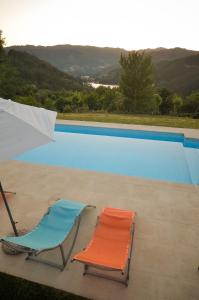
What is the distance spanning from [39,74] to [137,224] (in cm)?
5971

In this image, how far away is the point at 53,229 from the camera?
4.22 m

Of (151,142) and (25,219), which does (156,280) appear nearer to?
(25,219)

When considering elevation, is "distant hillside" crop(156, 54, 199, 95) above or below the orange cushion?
above

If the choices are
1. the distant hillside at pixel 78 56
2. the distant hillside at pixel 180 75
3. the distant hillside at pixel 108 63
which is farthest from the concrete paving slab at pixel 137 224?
the distant hillside at pixel 78 56

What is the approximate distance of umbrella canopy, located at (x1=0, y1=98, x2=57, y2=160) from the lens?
2992mm

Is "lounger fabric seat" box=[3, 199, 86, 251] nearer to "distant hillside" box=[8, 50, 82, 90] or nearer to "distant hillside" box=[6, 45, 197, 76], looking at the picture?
"distant hillside" box=[8, 50, 82, 90]

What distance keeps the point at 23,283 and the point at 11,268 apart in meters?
0.37

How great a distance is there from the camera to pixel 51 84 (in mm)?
59094

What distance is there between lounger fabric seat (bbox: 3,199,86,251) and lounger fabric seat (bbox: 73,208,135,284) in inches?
19.0

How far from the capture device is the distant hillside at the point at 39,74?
56.0m

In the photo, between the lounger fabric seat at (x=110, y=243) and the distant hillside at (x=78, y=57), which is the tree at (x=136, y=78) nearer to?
the lounger fabric seat at (x=110, y=243)

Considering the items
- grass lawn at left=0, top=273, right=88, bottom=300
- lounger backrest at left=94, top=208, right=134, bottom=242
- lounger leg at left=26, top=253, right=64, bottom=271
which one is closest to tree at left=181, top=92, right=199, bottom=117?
lounger backrest at left=94, top=208, right=134, bottom=242

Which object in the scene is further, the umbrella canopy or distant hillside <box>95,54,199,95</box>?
distant hillside <box>95,54,199,95</box>

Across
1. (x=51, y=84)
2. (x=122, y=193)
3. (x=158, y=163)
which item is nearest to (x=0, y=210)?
(x=122, y=193)
